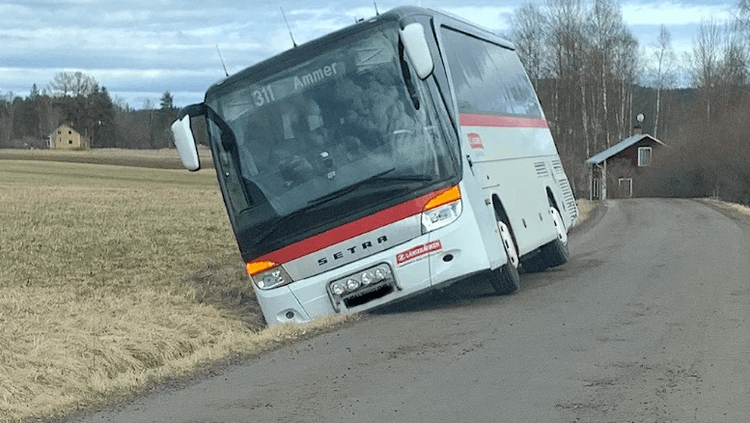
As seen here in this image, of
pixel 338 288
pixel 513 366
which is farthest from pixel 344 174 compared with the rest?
pixel 513 366

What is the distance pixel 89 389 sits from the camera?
7922mm

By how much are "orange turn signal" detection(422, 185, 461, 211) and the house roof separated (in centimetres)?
6912

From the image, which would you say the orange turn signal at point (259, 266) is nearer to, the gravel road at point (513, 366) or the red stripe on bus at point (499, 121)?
the gravel road at point (513, 366)

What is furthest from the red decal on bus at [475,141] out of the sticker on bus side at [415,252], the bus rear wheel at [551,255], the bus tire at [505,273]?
the bus rear wheel at [551,255]

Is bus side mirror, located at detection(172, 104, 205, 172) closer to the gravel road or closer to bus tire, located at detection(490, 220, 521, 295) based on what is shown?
the gravel road

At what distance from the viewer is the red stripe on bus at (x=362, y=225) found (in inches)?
434

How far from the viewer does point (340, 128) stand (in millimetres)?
11172

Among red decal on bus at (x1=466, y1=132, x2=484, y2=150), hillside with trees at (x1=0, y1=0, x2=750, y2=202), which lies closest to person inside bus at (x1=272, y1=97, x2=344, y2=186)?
red decal on bus at (x1=466, y1=132, x2=484, y2=150)

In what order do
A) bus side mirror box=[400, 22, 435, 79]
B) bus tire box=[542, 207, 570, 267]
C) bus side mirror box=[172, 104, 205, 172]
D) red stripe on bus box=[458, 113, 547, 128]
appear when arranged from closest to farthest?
bus side mirror box=[400, 22, 435, 79], bus side mirror box=[172, 104, 205, 172], red stripe on bus box=[458, 113, 547, 128], bus tire box=[542, 207, 570, 267]

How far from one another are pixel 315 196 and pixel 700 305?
3799 millimetres

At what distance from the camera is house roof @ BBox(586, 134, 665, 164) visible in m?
80.6

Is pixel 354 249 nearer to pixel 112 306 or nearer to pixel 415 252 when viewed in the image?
pixel 415 252

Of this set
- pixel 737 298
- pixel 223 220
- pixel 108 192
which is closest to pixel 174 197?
pixel 108 192

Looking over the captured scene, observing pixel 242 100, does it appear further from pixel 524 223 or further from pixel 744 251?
pixel 744 251
